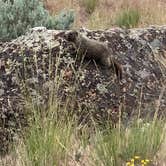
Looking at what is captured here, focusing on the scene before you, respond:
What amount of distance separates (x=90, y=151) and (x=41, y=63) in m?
1.08

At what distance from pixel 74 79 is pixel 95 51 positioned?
316 mm

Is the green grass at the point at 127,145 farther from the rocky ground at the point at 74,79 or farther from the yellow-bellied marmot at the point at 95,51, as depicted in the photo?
the yellow-bellied marmot at the point at 95,51

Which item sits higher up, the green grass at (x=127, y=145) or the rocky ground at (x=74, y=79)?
the rocky ground at (x=74, y=79)

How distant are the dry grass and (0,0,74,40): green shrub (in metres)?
1.27

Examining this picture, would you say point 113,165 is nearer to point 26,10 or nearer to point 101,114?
point 101,114

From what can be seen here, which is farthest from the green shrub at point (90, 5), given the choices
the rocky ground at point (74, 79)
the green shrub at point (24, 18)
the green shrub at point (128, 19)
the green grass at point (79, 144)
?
the green grass at point (79, 144)

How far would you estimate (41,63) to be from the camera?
14.3 ft

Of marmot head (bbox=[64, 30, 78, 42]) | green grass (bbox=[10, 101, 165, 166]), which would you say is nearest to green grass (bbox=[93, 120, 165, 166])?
green grass (bbox=[10, 101, 165, 166])

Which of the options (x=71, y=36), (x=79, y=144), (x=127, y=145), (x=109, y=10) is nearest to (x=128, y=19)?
(x=109, y=10)

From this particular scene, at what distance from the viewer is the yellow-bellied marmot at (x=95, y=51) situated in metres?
4.38

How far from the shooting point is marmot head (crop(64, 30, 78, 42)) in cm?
442

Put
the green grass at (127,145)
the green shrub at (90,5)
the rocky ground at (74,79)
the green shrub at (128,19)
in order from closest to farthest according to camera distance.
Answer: the green grass at (127,145)
the rocky ground at (74,79)
the green shrub at (128,19)
the green shrub at (90,5)

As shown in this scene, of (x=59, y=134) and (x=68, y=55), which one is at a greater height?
(x=68, y=55)

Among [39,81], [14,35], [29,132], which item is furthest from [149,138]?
[14,35]
